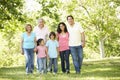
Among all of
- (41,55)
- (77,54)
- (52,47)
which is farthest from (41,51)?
(77,54)

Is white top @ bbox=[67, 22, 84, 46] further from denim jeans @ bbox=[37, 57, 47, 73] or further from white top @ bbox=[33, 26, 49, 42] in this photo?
denim jeans @ bbox=[37, 57, 47, 73]

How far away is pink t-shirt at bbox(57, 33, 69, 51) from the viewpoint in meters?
13.4

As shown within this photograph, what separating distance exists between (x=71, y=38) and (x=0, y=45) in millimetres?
59135

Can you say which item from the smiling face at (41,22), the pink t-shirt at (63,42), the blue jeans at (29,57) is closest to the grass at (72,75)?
the blue jeans at (29,57)

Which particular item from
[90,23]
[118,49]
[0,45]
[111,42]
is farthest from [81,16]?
[0,45]

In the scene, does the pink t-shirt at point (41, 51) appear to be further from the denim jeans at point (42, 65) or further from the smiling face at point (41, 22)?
the smiling face at point (41, 22)

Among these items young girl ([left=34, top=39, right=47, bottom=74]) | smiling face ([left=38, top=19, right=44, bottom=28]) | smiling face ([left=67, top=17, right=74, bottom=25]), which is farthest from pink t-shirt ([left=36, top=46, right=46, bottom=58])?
smiling face ([left=67, top=17, right=74, bottom=25])

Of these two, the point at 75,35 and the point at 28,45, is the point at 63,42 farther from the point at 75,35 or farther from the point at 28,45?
the point at 28,45

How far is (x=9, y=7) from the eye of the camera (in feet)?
80.6

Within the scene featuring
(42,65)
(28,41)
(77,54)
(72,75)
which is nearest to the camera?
(72,75)

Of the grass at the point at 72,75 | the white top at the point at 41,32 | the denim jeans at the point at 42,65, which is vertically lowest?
the grass at the point at 72,75

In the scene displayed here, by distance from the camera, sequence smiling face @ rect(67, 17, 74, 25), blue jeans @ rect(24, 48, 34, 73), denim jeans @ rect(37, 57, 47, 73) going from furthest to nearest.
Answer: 1. denim jeans @ rect(37, 57, 47, 73)
2. blue jeans @ rect(24, 48, 34, 73)
3. smiling face @ rect(67, 17, 74, 25)

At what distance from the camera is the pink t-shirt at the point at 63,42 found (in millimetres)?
13398

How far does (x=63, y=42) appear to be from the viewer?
13.5 metres
